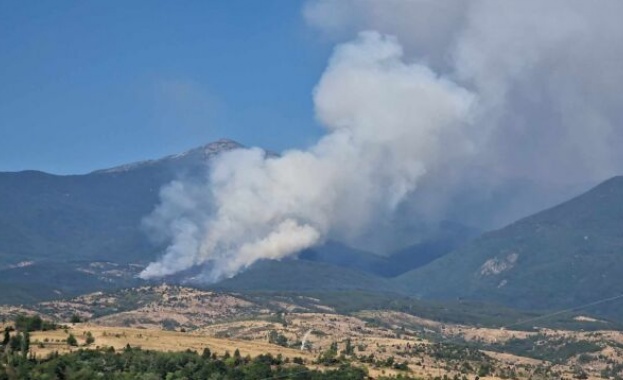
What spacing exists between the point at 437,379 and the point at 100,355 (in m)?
57.8

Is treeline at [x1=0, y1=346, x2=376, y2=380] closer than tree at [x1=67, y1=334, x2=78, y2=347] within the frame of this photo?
Yes

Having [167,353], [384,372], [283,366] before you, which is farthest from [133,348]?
[384,372]

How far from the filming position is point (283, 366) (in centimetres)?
18088

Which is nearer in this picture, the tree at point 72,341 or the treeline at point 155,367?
the treeline at point 155,367

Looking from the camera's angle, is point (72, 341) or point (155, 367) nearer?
point (155, 367)

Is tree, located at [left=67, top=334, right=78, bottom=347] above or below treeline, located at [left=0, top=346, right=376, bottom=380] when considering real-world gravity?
above

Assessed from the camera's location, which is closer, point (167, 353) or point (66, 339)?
point (167, 353)

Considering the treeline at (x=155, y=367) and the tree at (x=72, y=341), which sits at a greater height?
the tree at (x=72, y=341)

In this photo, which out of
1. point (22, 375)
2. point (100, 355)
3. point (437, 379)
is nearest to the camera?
point (22, 375)

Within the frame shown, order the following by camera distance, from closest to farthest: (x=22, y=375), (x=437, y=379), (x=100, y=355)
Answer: (x=22, y=375) < (x=100, y=355) < (x=437, y=379)

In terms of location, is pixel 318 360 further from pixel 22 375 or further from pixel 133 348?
pixel 22 375

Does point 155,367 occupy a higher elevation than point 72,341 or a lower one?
lower

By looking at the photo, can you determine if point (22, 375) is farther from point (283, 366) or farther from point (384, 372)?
point (384, 372)

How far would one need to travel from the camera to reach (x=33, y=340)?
193625mm
